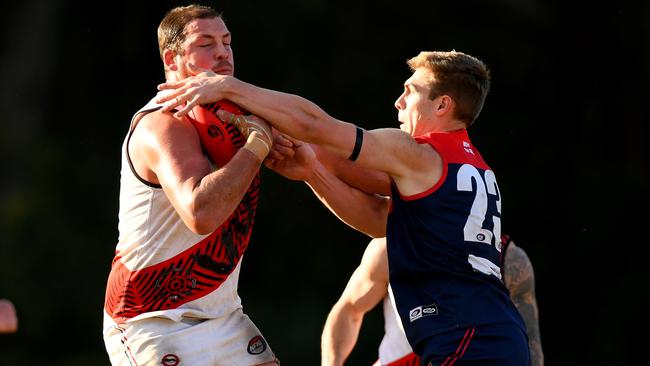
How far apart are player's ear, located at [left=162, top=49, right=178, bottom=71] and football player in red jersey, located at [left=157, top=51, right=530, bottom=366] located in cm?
22

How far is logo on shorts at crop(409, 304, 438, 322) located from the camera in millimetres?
4824

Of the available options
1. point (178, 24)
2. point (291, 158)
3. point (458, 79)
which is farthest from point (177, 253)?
point (458, 79)

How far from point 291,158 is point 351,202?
451mm

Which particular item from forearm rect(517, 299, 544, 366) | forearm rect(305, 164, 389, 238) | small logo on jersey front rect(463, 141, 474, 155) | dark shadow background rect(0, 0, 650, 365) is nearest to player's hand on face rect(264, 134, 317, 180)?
forearm rect(305, 164, 389, 238)

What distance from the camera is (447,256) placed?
484 centimetres

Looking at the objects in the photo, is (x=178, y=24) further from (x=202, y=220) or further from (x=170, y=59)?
(x=202, y=220)

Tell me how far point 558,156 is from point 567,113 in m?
0.42

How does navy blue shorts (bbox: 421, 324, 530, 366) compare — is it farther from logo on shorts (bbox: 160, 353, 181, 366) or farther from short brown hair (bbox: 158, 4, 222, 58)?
short brown hair (bbox: 158, 4, 222, 58)

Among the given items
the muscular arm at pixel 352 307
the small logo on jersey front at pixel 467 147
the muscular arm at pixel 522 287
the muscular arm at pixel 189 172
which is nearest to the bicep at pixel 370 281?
the muscular arm at pixel 352 307

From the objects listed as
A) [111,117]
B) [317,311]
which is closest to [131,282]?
[317,311]

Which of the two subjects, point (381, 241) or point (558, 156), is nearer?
point (381, 241)

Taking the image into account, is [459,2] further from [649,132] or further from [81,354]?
[81,354]

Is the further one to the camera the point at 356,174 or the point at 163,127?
the point at 356,174

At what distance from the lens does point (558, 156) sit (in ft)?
35.1
